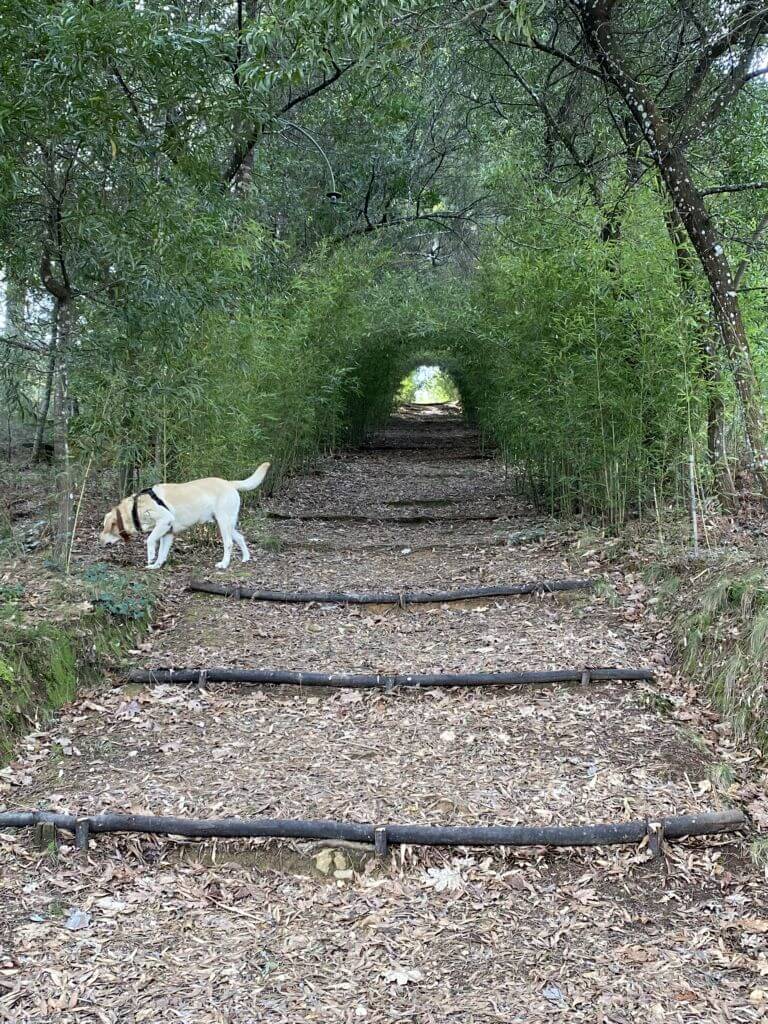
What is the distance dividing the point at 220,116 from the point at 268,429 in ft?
14.5

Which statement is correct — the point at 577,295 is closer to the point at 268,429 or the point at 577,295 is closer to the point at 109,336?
the point at 109,336

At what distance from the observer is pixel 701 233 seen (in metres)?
4.59

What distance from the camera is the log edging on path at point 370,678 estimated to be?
3.66 meters

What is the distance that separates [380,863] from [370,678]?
1270 millimetres

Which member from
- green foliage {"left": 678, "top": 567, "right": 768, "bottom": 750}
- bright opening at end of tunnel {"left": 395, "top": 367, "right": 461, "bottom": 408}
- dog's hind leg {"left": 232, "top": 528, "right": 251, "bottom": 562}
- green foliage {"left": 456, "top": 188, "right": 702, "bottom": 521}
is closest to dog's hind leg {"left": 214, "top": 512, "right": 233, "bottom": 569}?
dog's hind leg {"left": 232, "top": 528, "right": 251, "bottom": 562}

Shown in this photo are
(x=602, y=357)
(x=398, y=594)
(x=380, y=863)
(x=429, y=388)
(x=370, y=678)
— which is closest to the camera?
(x=380, y=863)

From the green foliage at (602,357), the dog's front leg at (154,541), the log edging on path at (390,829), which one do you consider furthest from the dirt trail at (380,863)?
the green foliage at (602,357)

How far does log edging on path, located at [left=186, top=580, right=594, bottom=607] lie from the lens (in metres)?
4.87

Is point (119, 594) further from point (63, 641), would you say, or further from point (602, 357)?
point (602, 357)

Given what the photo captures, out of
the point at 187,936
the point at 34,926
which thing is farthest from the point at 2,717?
the point at 187,936

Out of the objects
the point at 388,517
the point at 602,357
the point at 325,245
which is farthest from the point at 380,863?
the point at 325,245

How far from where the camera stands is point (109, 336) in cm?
442

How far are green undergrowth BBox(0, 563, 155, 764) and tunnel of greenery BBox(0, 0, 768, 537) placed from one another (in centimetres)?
57

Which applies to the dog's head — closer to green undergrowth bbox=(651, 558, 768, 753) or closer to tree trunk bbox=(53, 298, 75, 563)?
tree trunk bbox=(53, 298, 75, 563)
